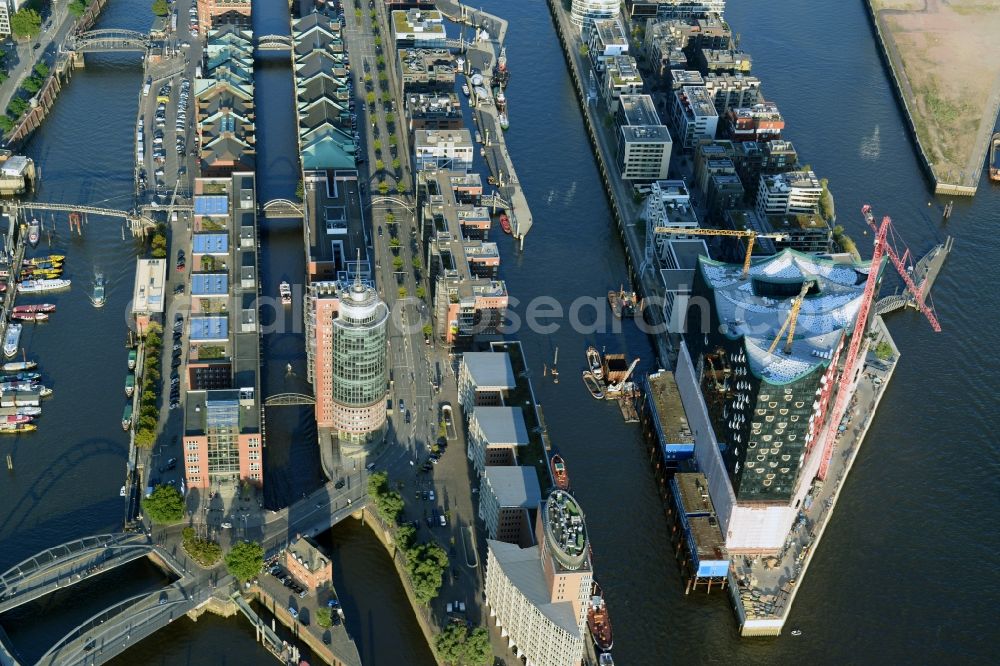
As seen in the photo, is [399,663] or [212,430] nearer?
[399,663]

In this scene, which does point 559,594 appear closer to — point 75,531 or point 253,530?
point 253,530

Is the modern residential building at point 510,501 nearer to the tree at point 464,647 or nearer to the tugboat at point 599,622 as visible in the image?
the tugboat at point 599,622

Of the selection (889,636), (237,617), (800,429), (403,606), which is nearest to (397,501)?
(403,606)

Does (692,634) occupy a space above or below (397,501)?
below

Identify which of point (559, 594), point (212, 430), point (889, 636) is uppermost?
point (212, 430)

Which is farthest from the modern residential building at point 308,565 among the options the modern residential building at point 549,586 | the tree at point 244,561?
the modern residential building at point 549,586

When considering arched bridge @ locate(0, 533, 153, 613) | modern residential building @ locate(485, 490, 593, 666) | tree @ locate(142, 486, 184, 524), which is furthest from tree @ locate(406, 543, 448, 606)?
arched bridge @ locate(0, 533, 153, 613)
